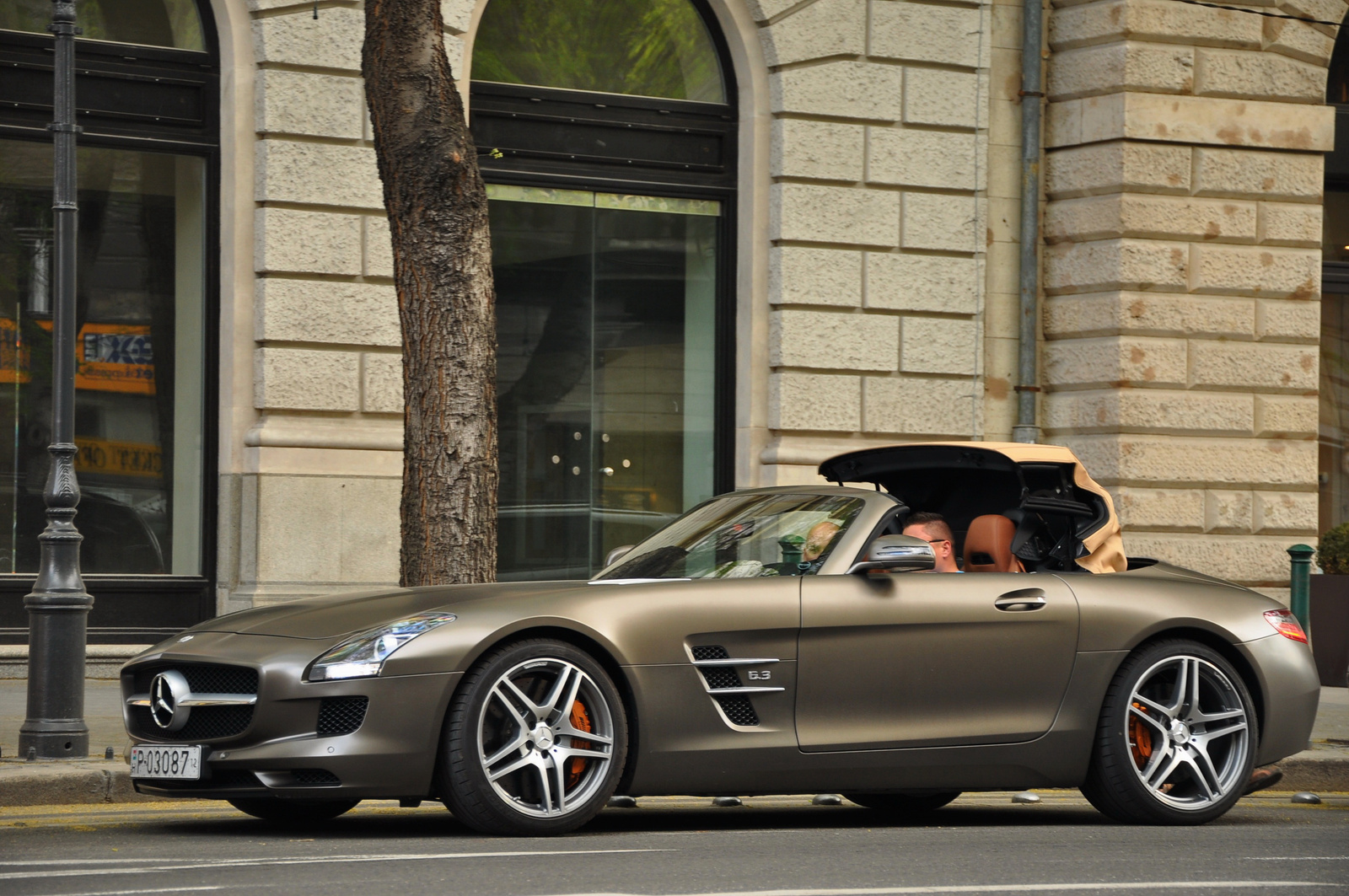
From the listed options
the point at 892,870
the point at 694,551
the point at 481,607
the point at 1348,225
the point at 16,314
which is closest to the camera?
the point at 892,870

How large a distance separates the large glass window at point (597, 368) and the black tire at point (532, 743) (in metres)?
7.86

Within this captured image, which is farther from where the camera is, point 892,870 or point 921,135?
point 921,135

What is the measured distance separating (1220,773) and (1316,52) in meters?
9.80

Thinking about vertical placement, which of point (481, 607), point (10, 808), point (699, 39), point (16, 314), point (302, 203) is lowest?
point (10, 808)

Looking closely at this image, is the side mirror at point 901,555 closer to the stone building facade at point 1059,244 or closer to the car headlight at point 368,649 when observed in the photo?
the car headlight at point 368,649

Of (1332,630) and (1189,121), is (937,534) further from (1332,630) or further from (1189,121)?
(1189,121)

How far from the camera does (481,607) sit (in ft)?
20.2

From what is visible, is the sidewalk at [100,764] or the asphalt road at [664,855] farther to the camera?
the sidewalk at [100,764]

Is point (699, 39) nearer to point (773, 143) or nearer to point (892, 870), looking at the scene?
point (773, 143)

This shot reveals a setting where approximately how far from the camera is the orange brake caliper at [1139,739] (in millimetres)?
7117

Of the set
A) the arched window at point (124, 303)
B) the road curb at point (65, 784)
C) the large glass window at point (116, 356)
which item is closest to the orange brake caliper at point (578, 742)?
the road curb at point (65, 784)

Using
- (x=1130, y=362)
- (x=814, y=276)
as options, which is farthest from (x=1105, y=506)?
(x=1130, y=362)

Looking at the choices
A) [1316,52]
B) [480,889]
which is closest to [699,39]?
[1316,52]

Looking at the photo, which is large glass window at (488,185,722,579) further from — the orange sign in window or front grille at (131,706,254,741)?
front grille at (131,706,254,741)
